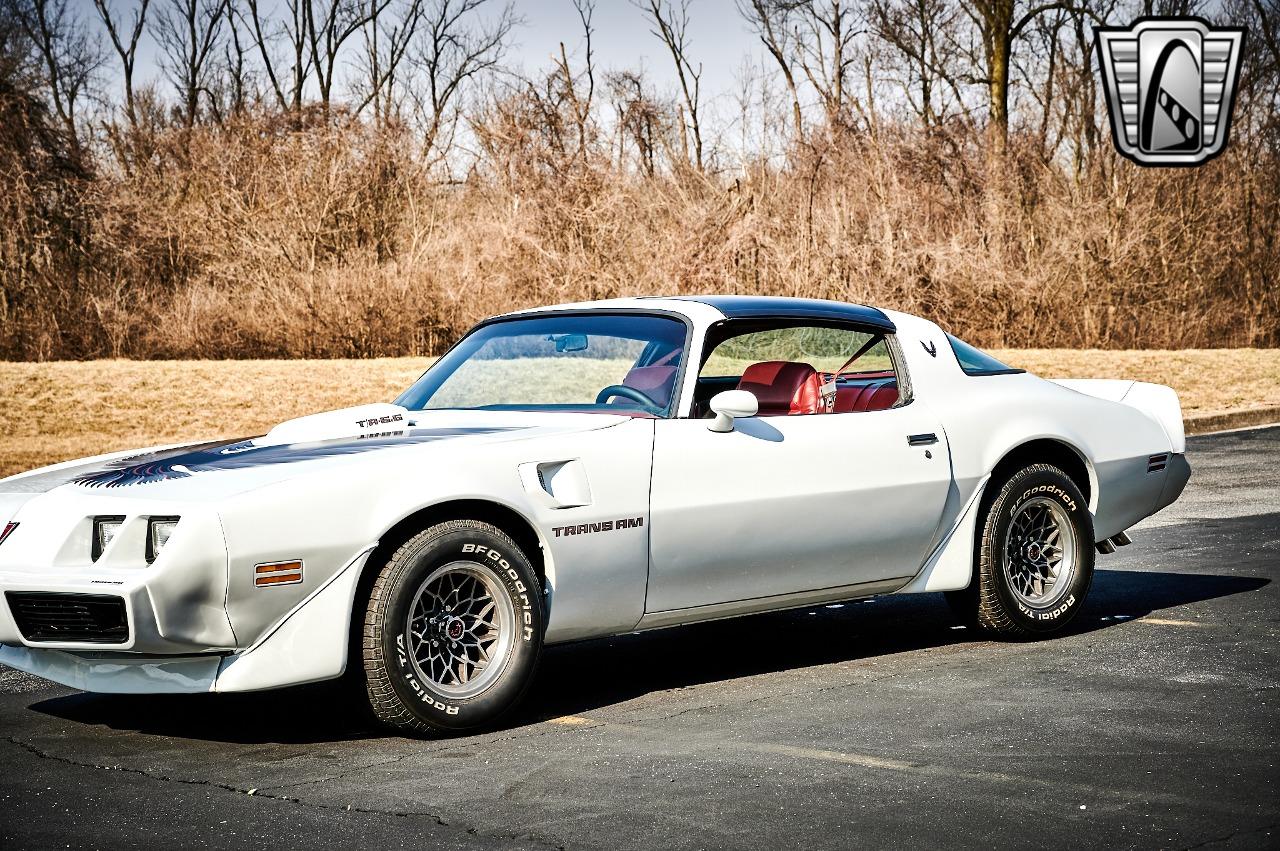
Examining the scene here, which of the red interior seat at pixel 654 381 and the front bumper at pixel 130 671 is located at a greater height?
the red interior seat at pixel 654 381

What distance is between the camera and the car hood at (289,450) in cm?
507

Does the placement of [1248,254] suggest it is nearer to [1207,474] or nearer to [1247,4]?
[1247,4]

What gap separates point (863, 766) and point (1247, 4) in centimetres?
3639

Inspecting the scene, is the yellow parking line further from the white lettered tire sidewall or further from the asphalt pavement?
the white lettered tire sidewall

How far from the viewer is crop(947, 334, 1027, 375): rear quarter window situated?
6984 mm

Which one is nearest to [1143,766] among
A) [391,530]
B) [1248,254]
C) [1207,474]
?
[391,530]

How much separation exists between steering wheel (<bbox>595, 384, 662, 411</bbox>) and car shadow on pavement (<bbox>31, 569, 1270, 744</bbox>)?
1137mm

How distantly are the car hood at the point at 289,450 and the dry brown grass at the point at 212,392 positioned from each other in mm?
9569

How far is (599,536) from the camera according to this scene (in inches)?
216

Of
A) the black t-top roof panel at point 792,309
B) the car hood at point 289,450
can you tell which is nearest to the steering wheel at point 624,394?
the car hood at point 289,450

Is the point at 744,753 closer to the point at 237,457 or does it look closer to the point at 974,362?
the point at 237,457

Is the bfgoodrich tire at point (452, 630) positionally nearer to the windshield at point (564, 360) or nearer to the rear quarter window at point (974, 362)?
the windshield at point (564, 360)

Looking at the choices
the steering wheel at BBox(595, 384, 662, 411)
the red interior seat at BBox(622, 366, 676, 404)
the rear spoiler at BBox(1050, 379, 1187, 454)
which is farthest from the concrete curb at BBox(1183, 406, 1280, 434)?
the steering wheel at BBox(595, 384, 662, 411)

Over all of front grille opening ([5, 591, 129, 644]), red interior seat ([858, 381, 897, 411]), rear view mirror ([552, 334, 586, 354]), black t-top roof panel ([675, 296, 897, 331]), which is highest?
black t-top roof panel ([675, 296, 897, 331])
